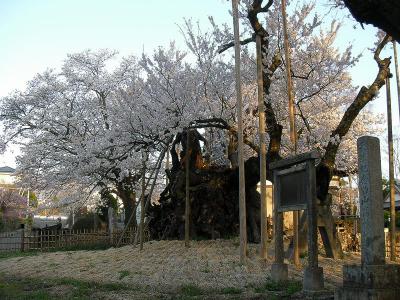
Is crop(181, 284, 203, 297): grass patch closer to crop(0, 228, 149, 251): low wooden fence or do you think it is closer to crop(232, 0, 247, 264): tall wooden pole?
crop(232, 0, 247, 264): tall wooden pole

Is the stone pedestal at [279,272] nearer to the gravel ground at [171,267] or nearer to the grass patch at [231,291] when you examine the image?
the gravel ground at [171,267]

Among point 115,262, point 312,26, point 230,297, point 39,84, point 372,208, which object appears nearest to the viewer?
point 372,208

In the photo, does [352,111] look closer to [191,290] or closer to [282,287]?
[282,287]

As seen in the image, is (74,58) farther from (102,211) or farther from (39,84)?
(102,211)

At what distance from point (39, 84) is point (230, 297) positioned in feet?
81.2

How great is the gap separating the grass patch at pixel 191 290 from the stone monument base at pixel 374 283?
295 centimetres

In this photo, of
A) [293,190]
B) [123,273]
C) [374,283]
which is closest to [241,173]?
[293,190]

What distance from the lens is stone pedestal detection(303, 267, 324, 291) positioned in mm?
8117

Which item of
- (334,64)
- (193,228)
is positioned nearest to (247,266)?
(193,228)

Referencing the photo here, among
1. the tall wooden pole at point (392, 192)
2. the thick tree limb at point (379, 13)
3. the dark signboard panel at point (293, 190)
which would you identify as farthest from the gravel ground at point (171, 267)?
the thick tree limb at point (379, 13)

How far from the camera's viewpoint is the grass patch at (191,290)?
8.57m

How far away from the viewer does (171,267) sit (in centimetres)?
1172

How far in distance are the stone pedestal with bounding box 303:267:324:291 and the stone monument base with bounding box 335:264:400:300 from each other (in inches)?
60.6

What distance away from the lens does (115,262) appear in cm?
1347
